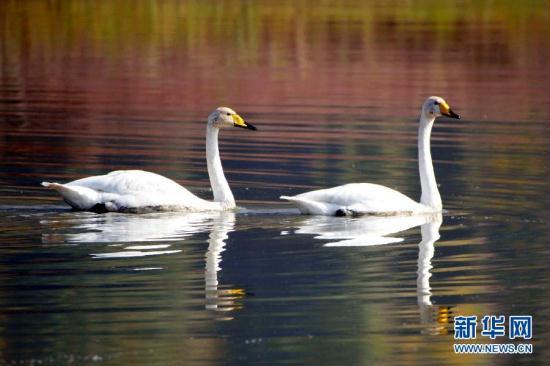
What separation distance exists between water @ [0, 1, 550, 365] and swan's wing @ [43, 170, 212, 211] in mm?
183

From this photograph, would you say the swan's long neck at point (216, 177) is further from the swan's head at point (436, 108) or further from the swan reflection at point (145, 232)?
the swan's head at point (436, 108)

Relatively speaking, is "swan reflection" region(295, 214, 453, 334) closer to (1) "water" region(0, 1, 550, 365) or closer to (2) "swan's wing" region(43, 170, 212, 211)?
(1) "water" region(0, 1, 550, 365)

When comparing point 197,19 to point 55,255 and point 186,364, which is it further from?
point 186,364

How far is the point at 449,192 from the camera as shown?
55.3 feet

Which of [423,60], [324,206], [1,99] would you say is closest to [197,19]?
[423,60]

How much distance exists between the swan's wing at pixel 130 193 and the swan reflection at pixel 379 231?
1.27 meters

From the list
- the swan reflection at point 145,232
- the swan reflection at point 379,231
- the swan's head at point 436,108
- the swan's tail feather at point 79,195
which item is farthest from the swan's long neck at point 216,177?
the swan's head at point 436,108

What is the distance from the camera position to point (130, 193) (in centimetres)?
1488

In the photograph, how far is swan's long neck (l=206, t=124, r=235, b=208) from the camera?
15383 millimetres

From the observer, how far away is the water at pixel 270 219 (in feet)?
33.3

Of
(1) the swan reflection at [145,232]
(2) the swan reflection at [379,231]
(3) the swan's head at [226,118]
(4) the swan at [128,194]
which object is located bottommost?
(2) the swan reflection at [379,231]

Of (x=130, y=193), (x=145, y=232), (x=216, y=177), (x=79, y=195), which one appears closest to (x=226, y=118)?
(x=216, y=177)

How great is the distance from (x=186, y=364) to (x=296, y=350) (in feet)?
2.51

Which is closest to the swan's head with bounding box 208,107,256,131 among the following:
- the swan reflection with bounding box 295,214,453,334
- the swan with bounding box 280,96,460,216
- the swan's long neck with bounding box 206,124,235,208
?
the swan's long neck with bounding box 206,124,235,208
